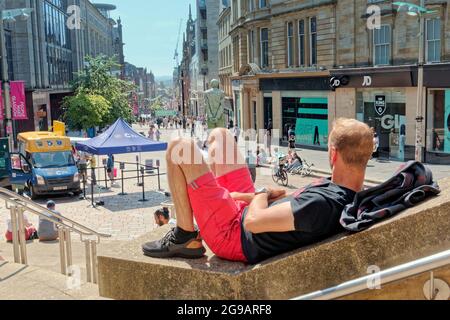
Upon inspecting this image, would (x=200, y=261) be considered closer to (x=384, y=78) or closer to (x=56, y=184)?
(x=56, y=184)

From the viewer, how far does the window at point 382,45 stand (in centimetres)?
2717

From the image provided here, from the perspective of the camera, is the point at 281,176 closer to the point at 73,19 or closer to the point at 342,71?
the point at 342,71

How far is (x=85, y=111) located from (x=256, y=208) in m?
37.8

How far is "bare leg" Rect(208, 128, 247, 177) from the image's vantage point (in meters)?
4.82

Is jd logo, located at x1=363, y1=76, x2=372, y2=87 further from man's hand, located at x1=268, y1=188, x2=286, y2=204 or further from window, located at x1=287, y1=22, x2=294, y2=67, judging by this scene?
man's hand, located at x1=268, y1=188, x2=286, y2=204

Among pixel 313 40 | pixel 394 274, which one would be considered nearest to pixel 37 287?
pixel 394 274

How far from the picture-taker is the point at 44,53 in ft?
153

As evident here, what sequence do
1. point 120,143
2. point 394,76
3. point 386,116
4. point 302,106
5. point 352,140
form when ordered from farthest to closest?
point 302,106
point 386,116
point 394,76
point 120,143
point 352,140

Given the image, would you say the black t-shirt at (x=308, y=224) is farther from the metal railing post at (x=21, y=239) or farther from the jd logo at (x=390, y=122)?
the jd logo at (x=390, y=122)

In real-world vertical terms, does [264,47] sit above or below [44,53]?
below

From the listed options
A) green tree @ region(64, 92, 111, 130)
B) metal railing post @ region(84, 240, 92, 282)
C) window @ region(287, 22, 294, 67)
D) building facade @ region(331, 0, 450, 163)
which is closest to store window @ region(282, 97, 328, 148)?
building facade @ region(331, 0, 450, 163)

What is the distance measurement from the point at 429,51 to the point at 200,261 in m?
23.4

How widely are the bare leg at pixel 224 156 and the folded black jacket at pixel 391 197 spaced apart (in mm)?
1483

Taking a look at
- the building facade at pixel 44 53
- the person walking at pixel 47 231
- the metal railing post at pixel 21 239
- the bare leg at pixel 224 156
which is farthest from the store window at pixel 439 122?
the building facade at pixel 44 53
